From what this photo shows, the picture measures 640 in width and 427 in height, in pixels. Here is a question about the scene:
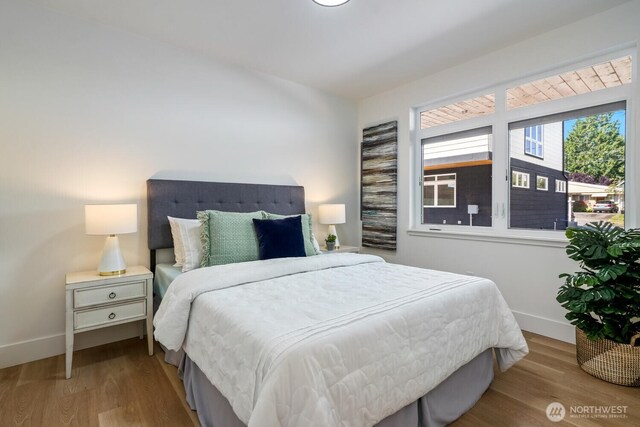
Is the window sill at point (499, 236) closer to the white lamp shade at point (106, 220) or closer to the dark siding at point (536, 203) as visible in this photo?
the dark siding at point (536, 203)

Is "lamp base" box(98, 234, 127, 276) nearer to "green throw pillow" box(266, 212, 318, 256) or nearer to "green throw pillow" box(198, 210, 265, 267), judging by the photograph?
"green throw pillow" box(198, 210, 265, 267)

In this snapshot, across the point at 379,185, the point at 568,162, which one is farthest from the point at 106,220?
the point at 568,162

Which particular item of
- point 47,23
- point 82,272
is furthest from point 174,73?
point 82,272

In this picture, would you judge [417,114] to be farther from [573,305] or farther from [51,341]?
[51,341]

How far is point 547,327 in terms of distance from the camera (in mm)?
2730

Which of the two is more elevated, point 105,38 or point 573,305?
point 105,38

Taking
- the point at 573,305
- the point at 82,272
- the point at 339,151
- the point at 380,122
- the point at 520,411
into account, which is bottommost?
the point at 520,411

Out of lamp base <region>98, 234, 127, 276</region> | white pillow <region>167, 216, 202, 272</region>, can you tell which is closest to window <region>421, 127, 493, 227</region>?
white pillow <region>167, 216, 202, 272</region>

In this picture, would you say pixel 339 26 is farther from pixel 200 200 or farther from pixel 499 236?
pixel 499 236

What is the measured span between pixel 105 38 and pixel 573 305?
13.3 ft

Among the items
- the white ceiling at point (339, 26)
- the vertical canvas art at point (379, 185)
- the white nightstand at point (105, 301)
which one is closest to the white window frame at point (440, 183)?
the vertical canvas art at point (379, 185)

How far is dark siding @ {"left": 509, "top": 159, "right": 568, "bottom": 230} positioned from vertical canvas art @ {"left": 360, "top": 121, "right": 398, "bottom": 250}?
4.31 feet

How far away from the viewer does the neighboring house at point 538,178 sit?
279 centimetres

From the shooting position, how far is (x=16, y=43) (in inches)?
88.1
